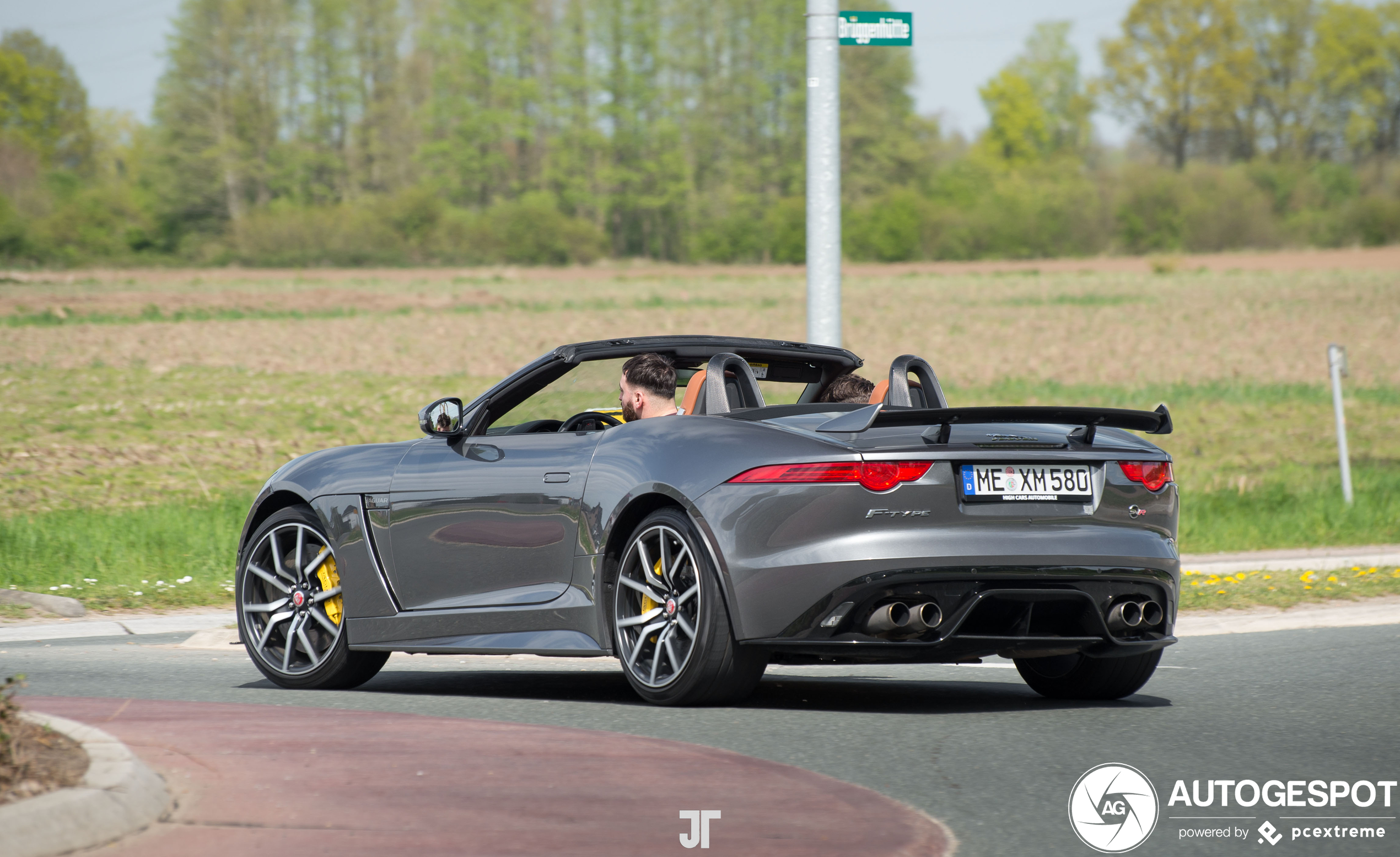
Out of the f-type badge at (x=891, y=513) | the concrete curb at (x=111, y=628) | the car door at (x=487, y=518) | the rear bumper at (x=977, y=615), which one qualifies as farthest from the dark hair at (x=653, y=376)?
the concrete curb at (x=111, y=628)

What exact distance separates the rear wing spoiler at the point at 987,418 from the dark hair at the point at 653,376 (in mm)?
931

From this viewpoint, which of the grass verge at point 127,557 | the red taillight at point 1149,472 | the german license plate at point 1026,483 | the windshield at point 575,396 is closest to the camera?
the german license plate at point 1026,483

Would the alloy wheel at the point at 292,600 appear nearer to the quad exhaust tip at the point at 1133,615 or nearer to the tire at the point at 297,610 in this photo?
the tire at the point at 297,610

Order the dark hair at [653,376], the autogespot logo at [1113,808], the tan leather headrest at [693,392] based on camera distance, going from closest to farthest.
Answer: the autogespot logo at [1113,808], the tan leather headrest at [693,392], the dark hair at [653,376]

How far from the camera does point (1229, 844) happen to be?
15.6ft

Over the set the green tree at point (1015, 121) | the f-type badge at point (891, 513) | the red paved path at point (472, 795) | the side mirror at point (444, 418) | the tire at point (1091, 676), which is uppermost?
the green tree at point (1015, 121)

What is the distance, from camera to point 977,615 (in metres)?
6.36

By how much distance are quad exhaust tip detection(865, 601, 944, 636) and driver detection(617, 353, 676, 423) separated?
141 centimetres

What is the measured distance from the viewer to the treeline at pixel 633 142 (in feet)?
321

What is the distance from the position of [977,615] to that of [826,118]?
6355 mm

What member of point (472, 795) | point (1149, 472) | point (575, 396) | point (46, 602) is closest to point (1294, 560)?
point (1149, 472)

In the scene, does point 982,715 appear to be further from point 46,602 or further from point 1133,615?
point 46,602

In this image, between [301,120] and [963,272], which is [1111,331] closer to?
[963,272]

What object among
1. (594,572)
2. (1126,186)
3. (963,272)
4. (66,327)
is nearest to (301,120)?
(963,272)
